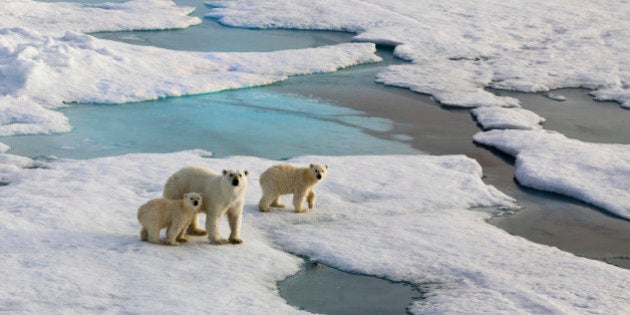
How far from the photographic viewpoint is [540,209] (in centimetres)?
1355

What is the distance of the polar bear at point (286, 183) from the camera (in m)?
12.1

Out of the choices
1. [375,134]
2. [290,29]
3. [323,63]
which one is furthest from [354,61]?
[375,134]

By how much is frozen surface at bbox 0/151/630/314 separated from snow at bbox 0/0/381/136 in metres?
4.04

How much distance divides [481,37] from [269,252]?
2093cm

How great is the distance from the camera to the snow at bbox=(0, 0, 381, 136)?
18.0 meters

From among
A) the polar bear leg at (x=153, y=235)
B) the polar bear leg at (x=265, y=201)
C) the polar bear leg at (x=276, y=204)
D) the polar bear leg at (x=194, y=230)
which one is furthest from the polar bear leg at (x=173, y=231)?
the polar bear leg at (x=276, y=204)

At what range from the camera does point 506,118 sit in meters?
19.2

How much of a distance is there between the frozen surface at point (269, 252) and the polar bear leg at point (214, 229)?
16 centimetres

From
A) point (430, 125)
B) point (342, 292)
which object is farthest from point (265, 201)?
point (430, 125)

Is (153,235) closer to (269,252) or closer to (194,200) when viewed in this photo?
(194,200)

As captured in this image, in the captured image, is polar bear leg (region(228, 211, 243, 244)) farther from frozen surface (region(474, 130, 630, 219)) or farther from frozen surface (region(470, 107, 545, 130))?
frozen surface (region(470, 107, 545, 130))

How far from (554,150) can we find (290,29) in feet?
51.0

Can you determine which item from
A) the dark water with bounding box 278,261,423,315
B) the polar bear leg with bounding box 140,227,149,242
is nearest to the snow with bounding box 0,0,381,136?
the polar bear leg with bounding box 140,227,149,242

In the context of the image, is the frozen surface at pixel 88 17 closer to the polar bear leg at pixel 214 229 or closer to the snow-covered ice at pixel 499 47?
the snow-covered ice at pixel 499 47
